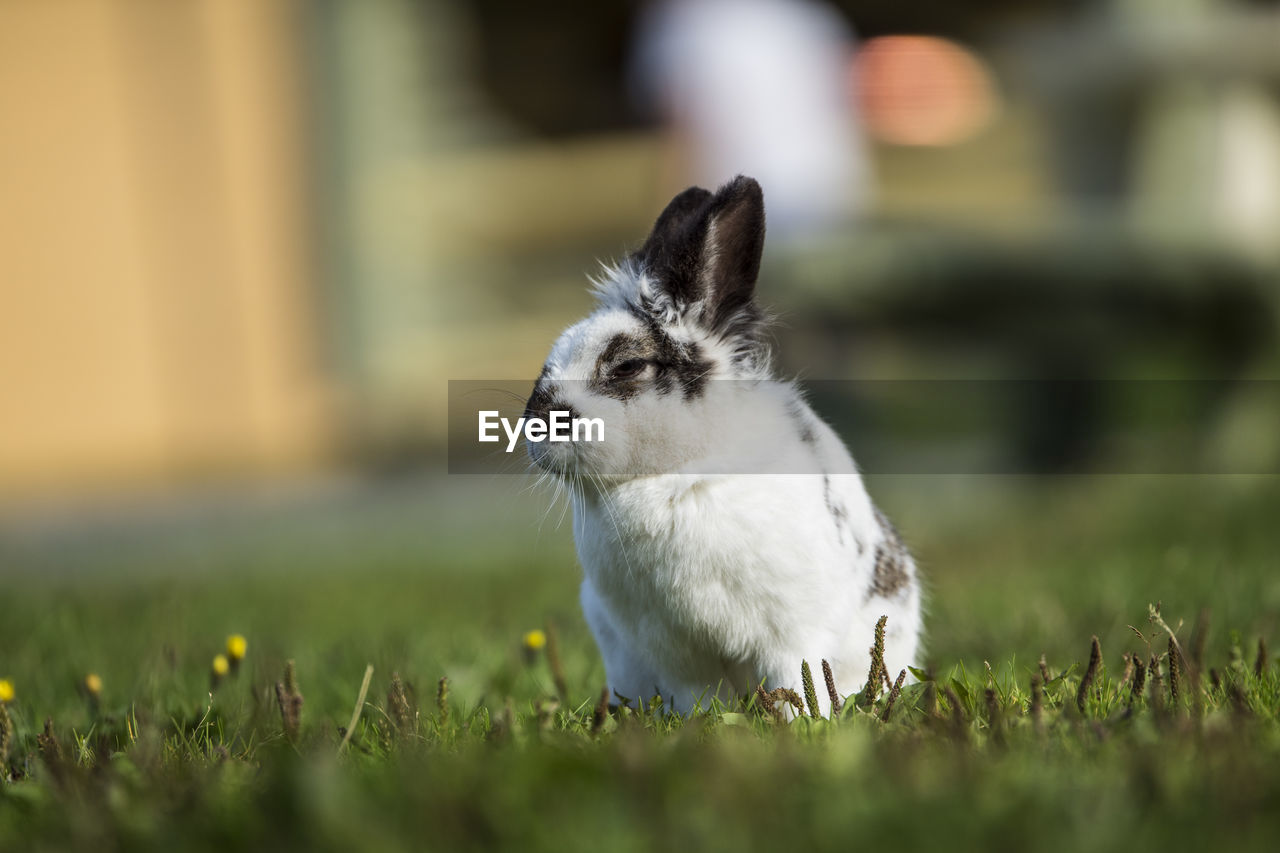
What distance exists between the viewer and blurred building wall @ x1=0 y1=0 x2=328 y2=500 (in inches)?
434

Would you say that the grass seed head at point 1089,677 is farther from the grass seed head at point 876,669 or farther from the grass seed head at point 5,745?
the grass seed head at point 5,745

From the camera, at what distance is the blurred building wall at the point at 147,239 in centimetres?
1103

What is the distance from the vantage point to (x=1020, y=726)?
7.41ft

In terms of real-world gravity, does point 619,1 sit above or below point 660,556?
above

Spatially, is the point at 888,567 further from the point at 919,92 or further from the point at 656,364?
the point at 919,92

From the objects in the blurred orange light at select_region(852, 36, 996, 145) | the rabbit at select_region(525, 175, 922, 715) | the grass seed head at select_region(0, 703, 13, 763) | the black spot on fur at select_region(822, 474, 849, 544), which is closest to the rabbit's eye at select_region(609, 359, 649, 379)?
the rabbit at select_region(525, 175, 922, 715)

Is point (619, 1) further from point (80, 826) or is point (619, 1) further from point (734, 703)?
point (80, 826)

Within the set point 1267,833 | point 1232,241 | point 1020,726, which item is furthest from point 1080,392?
point 1267,833

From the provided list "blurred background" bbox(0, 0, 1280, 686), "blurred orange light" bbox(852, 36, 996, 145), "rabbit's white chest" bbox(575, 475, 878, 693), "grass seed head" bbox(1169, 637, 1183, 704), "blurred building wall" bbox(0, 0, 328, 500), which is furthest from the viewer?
"blurred orange light" bbox(852, 36, 996, 145)

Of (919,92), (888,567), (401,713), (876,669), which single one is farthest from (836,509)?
(919,92)

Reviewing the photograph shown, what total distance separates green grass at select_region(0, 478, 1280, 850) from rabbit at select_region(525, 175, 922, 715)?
0.17 meters

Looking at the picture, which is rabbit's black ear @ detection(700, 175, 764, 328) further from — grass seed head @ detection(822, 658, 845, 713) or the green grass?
grass seed head @ detection(822, 658, 845, 713)

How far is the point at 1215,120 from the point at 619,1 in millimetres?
6303

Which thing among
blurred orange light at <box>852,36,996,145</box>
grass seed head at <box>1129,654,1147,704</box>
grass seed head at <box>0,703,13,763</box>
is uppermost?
blurred orange light at <box>852,36,996,145</box>
